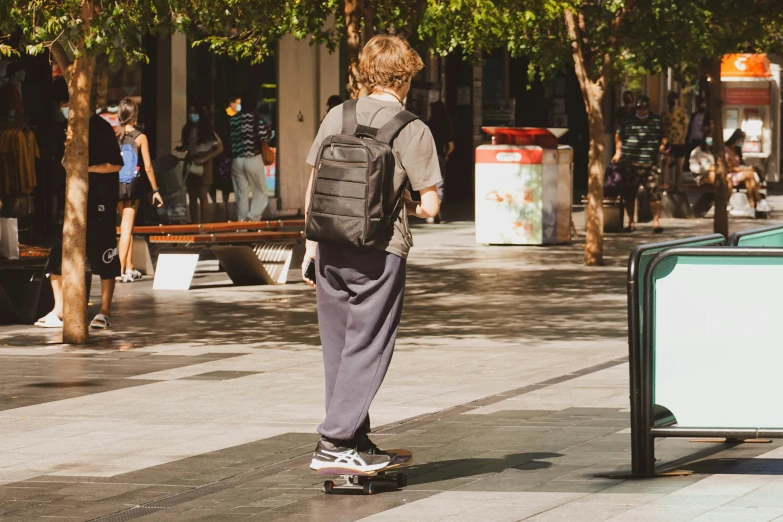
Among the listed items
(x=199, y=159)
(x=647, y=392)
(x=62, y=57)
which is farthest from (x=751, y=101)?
(x=647, y=392)

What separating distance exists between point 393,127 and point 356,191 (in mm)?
308

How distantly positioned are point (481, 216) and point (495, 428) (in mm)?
13339

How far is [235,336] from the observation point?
12.1 metres

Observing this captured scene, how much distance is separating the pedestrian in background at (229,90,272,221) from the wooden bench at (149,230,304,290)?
5958 millimetres

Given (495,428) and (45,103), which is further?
(45,103)

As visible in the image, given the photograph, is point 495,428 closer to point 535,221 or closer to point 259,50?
point 259,50

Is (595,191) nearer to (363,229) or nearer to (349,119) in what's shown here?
(349,119)

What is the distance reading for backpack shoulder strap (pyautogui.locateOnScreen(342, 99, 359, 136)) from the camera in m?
6.61

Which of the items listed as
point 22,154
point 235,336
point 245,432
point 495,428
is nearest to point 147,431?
point 245,432

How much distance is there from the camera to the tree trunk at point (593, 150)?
18000 millimetres

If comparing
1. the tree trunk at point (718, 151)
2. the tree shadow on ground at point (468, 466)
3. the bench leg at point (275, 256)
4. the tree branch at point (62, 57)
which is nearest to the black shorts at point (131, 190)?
the bench leg at point (275, 256)

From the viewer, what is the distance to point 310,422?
Answer: 27.1ft

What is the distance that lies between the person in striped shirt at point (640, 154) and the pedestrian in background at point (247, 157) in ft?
15.8

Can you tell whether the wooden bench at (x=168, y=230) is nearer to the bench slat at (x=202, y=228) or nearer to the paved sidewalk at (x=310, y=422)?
the bench slat at (x=202, y=228)
